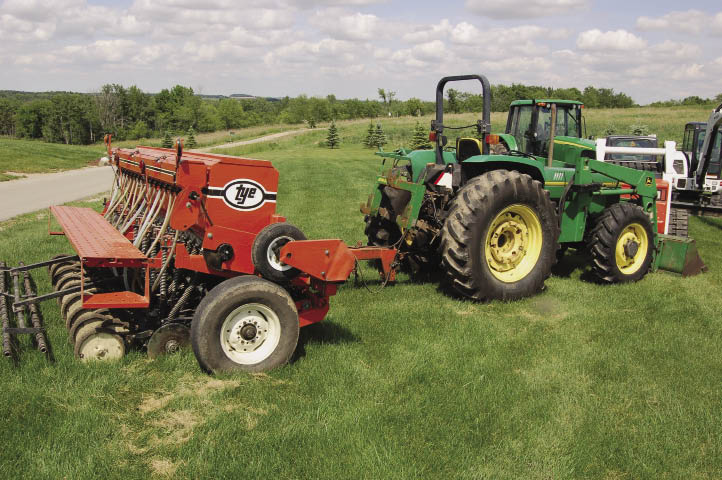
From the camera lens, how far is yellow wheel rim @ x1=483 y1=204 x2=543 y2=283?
22.5ft

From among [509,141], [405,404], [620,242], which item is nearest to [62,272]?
[405,404]

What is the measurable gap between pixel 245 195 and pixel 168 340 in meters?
1.39

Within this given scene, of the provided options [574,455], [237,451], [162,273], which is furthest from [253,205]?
[574,455]

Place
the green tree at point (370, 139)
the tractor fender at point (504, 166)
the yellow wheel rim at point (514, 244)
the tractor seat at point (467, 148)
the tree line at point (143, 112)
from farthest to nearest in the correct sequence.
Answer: the tree line at point (143, 112) → the green tree at point (370, 139) → the tractor seat at point (467, 148) → the tractor fender at point (504, 166) → the yellow wheel rim at point (514, 244)

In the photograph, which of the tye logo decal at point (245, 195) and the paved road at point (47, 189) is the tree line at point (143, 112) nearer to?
the paved road at point (47, 189)

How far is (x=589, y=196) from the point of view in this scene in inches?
307

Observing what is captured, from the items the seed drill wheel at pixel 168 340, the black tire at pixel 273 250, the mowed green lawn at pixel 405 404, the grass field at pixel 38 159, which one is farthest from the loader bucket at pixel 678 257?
the grass field at pixel 38 159

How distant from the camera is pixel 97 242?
5004 millimetres

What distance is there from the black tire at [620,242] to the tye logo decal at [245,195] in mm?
4842

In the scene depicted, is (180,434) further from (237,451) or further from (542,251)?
(542,251)

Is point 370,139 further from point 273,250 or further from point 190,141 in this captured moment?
point 273,250

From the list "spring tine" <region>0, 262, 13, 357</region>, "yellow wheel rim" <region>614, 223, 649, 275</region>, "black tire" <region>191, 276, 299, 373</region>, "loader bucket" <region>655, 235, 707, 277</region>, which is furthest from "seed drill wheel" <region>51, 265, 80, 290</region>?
"loader bucket" <region>655, 235, 707, 277</region>

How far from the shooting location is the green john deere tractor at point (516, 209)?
257 inches

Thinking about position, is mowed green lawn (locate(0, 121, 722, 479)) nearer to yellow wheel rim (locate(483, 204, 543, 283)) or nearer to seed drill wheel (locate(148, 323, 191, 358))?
seed drill wheel (locate(148, 323, 191, 358))
